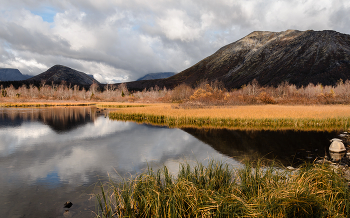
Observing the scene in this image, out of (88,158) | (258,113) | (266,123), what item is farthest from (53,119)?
(258,113)

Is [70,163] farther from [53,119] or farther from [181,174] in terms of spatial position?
[53,119]

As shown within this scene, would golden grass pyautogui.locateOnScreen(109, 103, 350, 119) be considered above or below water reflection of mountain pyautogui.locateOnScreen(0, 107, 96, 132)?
above

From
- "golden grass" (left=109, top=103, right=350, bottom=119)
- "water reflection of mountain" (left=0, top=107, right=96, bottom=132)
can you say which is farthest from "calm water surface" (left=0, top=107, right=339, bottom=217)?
"golden grass" (left=109, top=103, right=350, bottom=119)

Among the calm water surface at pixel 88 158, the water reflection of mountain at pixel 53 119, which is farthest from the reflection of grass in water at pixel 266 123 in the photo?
the water reflection of mountain at pixel 53 119

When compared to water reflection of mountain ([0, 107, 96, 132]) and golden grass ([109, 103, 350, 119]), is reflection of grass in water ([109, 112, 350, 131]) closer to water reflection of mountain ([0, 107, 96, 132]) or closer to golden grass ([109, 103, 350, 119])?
golden grass ([109, 103, 350, 119])

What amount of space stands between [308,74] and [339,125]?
189m

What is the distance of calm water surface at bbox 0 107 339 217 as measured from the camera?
7.31 metres

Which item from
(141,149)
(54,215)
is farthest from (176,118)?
(54,215)

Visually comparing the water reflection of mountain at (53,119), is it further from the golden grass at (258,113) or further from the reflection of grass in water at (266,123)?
the reflection of grass in water at (266,123)

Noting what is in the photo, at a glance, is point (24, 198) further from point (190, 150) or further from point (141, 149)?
point (190, 150)

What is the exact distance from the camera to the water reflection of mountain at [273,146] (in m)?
12.7

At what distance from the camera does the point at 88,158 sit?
12656 mm

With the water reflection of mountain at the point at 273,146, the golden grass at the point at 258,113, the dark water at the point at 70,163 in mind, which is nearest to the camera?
the dark water at the point at 70,163

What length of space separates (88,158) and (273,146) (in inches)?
532
